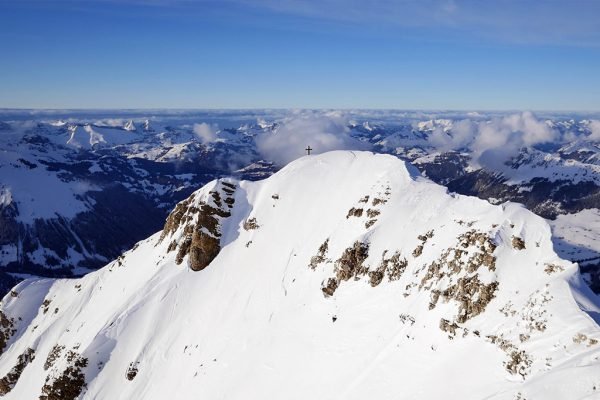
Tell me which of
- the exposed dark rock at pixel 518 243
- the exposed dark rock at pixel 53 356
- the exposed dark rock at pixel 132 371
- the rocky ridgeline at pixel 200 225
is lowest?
the exposed dark rock at pixel 53 356

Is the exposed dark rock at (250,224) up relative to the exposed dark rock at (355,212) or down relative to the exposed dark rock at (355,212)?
down

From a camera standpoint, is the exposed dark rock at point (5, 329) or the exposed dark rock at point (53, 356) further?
the exposed dark rock at point (5, 329)

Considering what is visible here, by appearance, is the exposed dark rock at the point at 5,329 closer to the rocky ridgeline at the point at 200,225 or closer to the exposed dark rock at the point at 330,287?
the rocky ridgeline at the point at 200,225

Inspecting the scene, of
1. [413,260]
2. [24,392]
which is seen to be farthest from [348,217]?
[24,392]

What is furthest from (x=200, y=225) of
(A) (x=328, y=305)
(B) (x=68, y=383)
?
(A) (x=328, y=305)

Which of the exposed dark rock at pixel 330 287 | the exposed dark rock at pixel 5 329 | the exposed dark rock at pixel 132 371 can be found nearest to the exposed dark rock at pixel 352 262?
the exposed dark rock at pixel 330 287

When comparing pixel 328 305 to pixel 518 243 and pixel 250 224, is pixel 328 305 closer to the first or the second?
pixel 518 243

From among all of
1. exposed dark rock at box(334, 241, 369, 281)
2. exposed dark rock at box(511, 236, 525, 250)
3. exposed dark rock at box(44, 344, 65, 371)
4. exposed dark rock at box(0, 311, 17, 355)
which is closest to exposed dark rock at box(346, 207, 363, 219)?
exposed dark rock at box(334, 241, 369, 281)

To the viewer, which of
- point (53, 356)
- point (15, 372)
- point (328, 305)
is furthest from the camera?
point (15, 372)

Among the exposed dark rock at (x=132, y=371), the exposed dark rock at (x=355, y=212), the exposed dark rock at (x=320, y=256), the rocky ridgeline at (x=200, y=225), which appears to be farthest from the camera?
the rocky ridgeline at (x=200, y=225)
